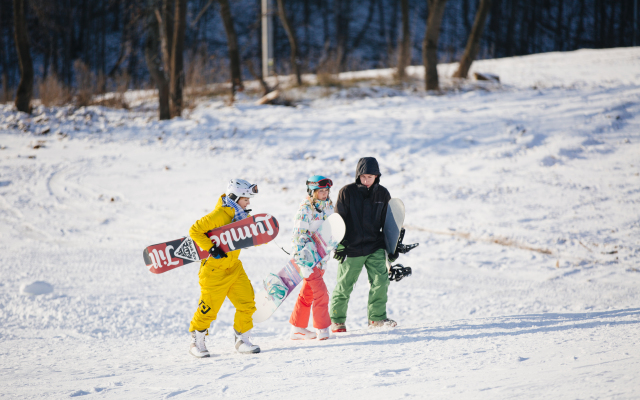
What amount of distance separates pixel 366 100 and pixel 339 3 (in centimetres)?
2617

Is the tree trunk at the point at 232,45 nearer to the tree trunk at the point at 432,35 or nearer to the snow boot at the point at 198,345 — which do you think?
the tree trunk at the point at 432,35

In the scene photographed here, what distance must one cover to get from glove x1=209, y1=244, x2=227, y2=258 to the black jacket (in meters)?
1.13

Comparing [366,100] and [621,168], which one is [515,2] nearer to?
[366,100]

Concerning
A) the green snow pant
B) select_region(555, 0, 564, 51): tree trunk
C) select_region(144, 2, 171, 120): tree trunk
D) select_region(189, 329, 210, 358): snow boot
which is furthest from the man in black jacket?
select_region(555, 0, 564, 51): tree trunk

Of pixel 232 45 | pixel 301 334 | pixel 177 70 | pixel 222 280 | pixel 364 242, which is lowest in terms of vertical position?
pixel 301 334

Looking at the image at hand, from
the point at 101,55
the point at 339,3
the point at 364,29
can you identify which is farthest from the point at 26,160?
the point at 364,29

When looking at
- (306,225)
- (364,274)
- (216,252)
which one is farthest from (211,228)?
(364,274)

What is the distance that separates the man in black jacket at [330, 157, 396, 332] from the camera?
4.25 metres

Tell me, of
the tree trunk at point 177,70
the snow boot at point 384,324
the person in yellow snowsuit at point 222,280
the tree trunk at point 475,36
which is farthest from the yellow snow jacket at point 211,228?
the tree trunk at point 475,36

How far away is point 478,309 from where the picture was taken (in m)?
4.87

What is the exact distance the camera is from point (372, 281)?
14.3 ft

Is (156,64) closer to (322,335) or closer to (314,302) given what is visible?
(314,302)

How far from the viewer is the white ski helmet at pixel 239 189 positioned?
3.82 metres

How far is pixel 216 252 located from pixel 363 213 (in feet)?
4.57
